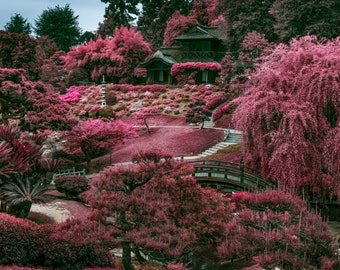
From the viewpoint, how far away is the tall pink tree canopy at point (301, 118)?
19.1 meters

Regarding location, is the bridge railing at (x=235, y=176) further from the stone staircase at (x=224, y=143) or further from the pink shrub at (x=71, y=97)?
the pink shrub at (x=71, y=97)

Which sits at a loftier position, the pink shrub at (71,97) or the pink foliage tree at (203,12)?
the pink foliage tree at (203,12)

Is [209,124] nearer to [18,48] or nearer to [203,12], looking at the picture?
[18,48]

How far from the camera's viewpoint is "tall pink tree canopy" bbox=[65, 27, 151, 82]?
5356 centimetres

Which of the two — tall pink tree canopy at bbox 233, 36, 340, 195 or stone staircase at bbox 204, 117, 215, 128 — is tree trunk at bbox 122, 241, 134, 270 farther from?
stone staircase at bbox 204, 117, 215, 128

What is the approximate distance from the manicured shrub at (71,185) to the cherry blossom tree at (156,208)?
10.1m

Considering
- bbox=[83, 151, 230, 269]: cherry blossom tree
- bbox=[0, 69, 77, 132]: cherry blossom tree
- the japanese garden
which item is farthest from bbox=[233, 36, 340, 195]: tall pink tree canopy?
bbox=[0, 69, 77, 132]: cherry blossom tree

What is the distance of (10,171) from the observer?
1705 cm

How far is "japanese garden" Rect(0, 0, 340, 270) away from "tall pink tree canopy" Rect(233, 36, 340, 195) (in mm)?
65

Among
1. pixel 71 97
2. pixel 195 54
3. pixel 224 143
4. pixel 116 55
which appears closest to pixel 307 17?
pixel 224 143

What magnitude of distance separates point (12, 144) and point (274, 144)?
1229 cm

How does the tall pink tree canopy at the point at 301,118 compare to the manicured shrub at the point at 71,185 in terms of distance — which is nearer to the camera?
the tall pink tree canopy at the point at 301,118

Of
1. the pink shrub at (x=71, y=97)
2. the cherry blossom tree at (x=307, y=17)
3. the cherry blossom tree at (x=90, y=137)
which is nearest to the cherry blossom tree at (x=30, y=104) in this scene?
the cherry blossom tree at (x=90, y=137)

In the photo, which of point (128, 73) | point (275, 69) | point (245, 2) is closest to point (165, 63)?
point (128, 73)
